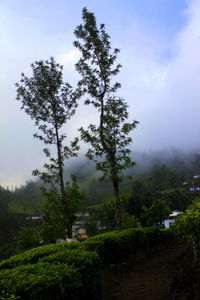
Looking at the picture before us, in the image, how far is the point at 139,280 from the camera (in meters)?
8.23

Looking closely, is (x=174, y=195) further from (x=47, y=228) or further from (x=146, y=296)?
(x=146, y=296)

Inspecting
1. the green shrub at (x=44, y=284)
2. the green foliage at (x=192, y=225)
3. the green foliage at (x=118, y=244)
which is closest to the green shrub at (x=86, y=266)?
the green shrub at (x=44, y=284)

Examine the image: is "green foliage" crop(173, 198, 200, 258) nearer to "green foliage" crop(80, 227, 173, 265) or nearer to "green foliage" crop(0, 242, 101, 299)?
"green foliage" crop(80, 227, 173, 265)

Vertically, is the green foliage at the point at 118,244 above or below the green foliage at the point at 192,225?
below

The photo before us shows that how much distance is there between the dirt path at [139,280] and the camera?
6773 millimetres

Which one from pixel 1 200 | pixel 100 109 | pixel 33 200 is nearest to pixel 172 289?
pixel 100 109

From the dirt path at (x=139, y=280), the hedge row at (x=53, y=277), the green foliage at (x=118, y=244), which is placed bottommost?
the dirt path at (x=139, y=280)

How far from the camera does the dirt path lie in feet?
22.2

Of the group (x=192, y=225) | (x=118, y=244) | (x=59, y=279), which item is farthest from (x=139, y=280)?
(x=59, y=279)

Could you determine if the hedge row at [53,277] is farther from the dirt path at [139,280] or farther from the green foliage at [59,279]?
the dirt path at [139,280]

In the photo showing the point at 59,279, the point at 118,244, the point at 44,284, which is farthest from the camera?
the point at 118,244

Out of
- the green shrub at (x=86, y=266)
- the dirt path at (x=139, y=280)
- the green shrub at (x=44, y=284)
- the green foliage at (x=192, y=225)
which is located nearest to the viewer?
the green shrub at (x=44, y=284)

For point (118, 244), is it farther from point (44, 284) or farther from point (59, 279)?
point (44, 284)

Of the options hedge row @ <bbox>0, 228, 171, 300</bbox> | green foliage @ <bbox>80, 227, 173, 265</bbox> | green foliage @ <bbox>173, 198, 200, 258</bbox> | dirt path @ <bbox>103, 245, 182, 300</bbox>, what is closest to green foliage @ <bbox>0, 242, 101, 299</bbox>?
hedge row @ <bbox>0, 228, 171, 300</bbox>
